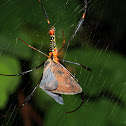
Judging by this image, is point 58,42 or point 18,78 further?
point 58,42

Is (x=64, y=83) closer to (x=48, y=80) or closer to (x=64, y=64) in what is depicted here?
(x=48, y=80)

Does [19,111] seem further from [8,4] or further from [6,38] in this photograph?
[8,4]

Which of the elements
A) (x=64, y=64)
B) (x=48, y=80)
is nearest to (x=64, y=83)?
(x=48, y=80)

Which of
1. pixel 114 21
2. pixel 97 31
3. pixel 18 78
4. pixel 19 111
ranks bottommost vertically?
pixel 19 111

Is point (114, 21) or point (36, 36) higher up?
point (114, 21)

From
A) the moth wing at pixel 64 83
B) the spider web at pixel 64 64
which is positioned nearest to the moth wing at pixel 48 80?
the moth wing at pixel 64 83

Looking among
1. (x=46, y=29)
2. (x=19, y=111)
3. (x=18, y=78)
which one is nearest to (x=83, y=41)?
(x=46, y=29)

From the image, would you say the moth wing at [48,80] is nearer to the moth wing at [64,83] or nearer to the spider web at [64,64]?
the moth wing at [64,83]

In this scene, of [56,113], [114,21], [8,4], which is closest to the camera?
[8,4]
